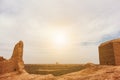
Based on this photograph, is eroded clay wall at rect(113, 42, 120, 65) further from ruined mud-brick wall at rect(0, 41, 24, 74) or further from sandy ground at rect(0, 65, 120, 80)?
ruined mud-brick wall at rect(0, 41, 24, 74)

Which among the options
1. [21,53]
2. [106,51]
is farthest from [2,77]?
[106,51]

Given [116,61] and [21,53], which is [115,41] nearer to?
[116,61]

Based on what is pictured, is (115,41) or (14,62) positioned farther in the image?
(14,62)

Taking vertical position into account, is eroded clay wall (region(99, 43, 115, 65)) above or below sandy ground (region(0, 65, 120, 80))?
above

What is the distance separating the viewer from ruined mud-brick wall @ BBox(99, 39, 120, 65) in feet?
67.6

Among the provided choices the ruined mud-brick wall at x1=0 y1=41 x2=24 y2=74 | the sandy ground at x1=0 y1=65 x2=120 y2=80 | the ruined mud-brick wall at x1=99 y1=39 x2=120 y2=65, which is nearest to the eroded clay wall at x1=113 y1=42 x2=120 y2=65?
the ruined mud-brick wall at x1=99 y1=39 x2=120 y2=65

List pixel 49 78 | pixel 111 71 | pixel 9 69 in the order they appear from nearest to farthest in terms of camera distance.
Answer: pixel 111 71 → pixel 49 78 → pixel 9 69

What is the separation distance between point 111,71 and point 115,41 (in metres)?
→ 6.58

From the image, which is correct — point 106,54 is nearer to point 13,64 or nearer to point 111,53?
point 111,53

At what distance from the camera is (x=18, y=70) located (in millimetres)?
23547

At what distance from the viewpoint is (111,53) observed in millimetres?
21156

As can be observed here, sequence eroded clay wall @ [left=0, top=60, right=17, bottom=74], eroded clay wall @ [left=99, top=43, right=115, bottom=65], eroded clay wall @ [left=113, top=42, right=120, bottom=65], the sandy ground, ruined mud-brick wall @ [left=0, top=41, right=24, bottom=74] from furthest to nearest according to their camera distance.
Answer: eroded clay wall @ [left=0, top=60, right=17, bottom=74] → ruined mud-brick wall @ [left=0, top=41, right=24, bottom=74] → eroded clay wall @ [left=99, top=43, right=115, bottom=65] → eroded clay wall @ [left=113, top=42, right=120, bottom=65] → the sandy ground

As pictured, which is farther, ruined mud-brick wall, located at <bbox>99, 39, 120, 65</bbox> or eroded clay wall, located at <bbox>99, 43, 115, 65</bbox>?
eroded clay wall, located at <bbox>99, 43, 115, 65</bbox>

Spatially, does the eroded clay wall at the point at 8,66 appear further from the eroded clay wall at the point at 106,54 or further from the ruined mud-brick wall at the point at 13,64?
the eroded clay wall at the point at 106,54
